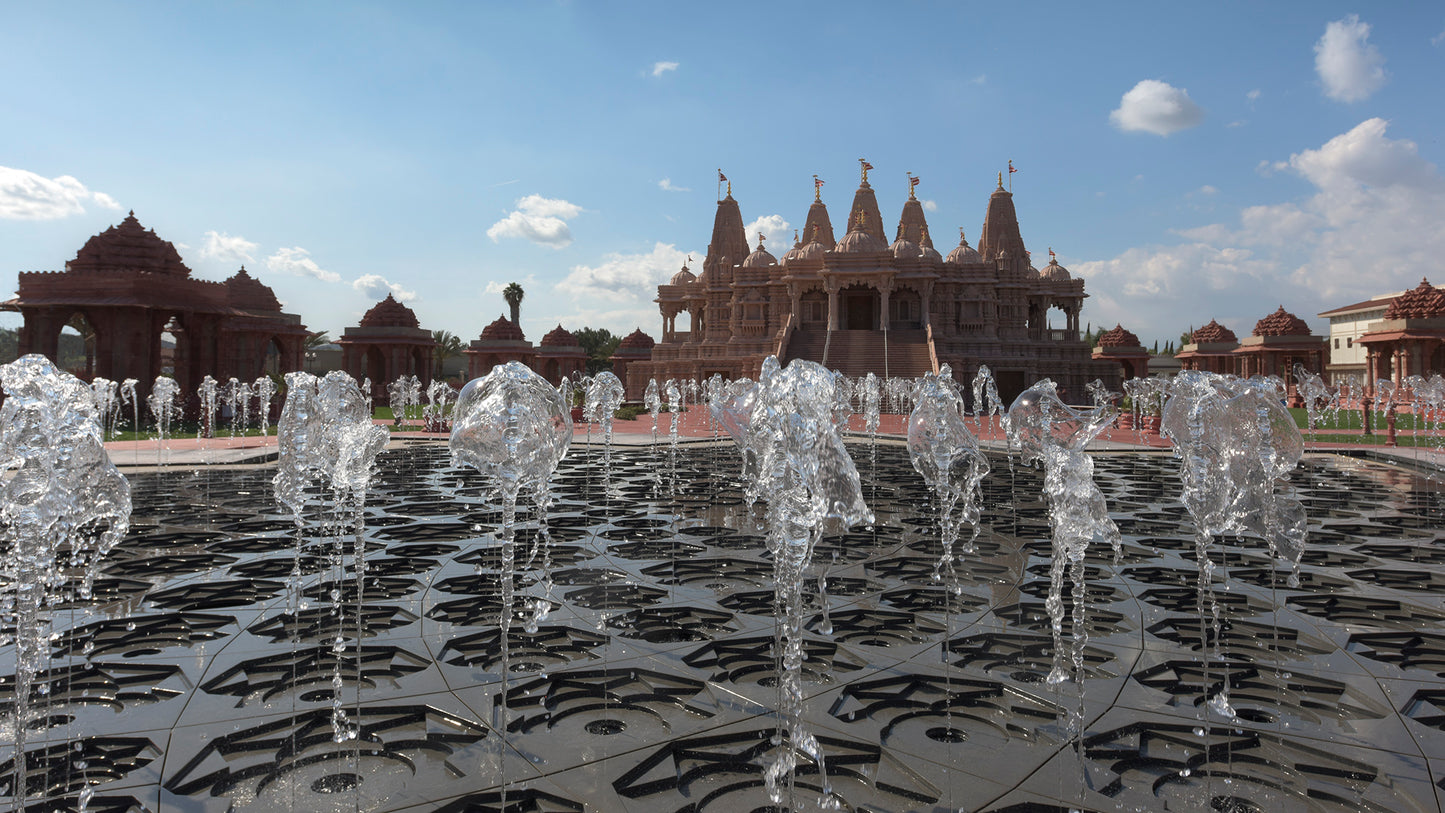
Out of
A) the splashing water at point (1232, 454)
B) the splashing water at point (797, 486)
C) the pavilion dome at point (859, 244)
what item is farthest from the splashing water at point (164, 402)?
the pavilion dome at point (859, 244)

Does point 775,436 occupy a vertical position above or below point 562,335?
below

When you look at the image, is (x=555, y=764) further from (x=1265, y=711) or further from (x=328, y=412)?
(x=328, y=412)

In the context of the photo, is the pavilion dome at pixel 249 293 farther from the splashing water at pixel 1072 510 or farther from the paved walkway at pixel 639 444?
the splashing water at pixel 1072 510

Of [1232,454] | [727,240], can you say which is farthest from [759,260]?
[1232,454]

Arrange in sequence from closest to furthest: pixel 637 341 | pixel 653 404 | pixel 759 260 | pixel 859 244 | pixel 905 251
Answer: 1. pixel 653 404
2. pixel 859 244
3. pixel 905 251
4. pixel 759 260
5. pixel 637 341

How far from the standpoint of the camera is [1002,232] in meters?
41.8

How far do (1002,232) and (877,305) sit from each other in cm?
A: 795

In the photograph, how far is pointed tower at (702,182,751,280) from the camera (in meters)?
43.2

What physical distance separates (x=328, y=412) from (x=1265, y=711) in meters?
6.25

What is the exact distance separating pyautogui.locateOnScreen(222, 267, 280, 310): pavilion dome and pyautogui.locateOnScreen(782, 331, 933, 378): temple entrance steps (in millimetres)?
23917

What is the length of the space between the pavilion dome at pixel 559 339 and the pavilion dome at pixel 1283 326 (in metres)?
38.3

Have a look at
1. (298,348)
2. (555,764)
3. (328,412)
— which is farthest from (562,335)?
(555,764)

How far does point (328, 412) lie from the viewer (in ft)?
20.4

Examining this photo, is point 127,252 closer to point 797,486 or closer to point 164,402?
point 164,402
